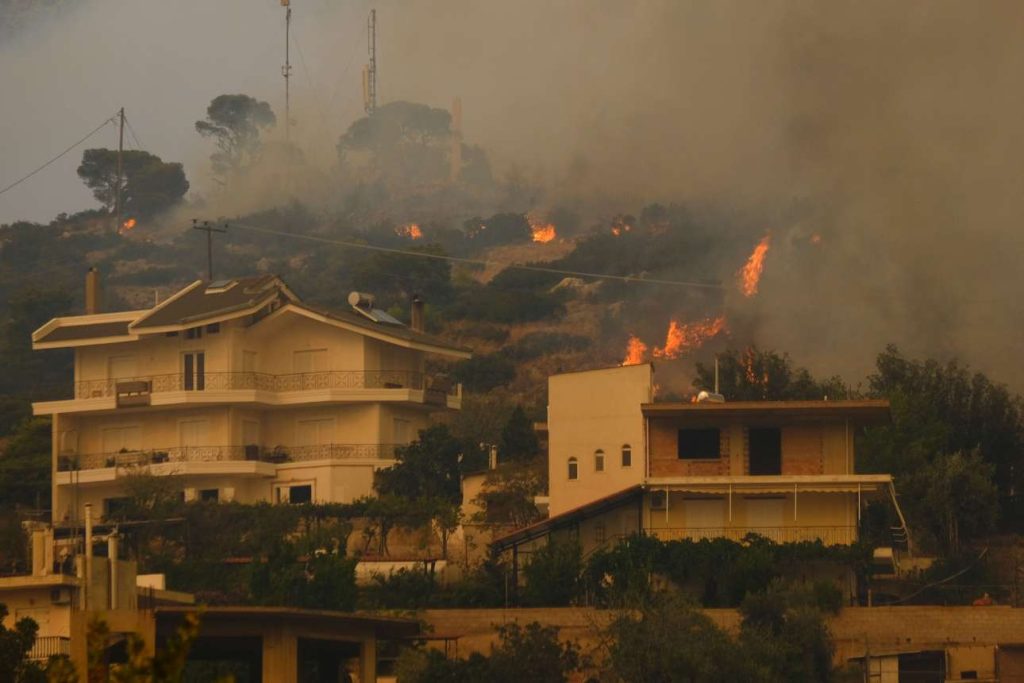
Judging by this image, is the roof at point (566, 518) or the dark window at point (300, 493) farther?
the dark window at point (300, 493)

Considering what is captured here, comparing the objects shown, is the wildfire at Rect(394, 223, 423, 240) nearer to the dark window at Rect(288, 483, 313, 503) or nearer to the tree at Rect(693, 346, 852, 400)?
the tree at Rect(693, 346, 852, 400)

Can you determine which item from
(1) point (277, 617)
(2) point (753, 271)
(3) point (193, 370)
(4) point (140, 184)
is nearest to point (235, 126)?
(4) point (140, 184)

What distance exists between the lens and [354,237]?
160625 millimetres

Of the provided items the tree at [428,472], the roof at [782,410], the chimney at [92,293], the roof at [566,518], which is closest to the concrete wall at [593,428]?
the roof at [782,410]

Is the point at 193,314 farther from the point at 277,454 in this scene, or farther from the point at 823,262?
the point at 823,262

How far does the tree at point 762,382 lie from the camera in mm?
74938

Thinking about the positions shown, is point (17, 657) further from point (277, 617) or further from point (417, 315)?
point (417, 315)

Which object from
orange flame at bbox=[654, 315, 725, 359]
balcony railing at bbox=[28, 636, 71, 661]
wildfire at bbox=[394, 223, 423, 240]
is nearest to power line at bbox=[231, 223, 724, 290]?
wildfire at bbox=[394, 223, 423, 240]

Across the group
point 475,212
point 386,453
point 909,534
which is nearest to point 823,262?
point 386,453

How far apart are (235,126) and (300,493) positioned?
111 meters

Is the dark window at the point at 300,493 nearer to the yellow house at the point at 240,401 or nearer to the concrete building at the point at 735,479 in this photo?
the yellow house at the point at 240,401

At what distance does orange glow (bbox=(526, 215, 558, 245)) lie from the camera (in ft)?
531

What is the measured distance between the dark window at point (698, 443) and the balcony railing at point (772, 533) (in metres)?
2.02

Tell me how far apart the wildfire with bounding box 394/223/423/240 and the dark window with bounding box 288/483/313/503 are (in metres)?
91.4
